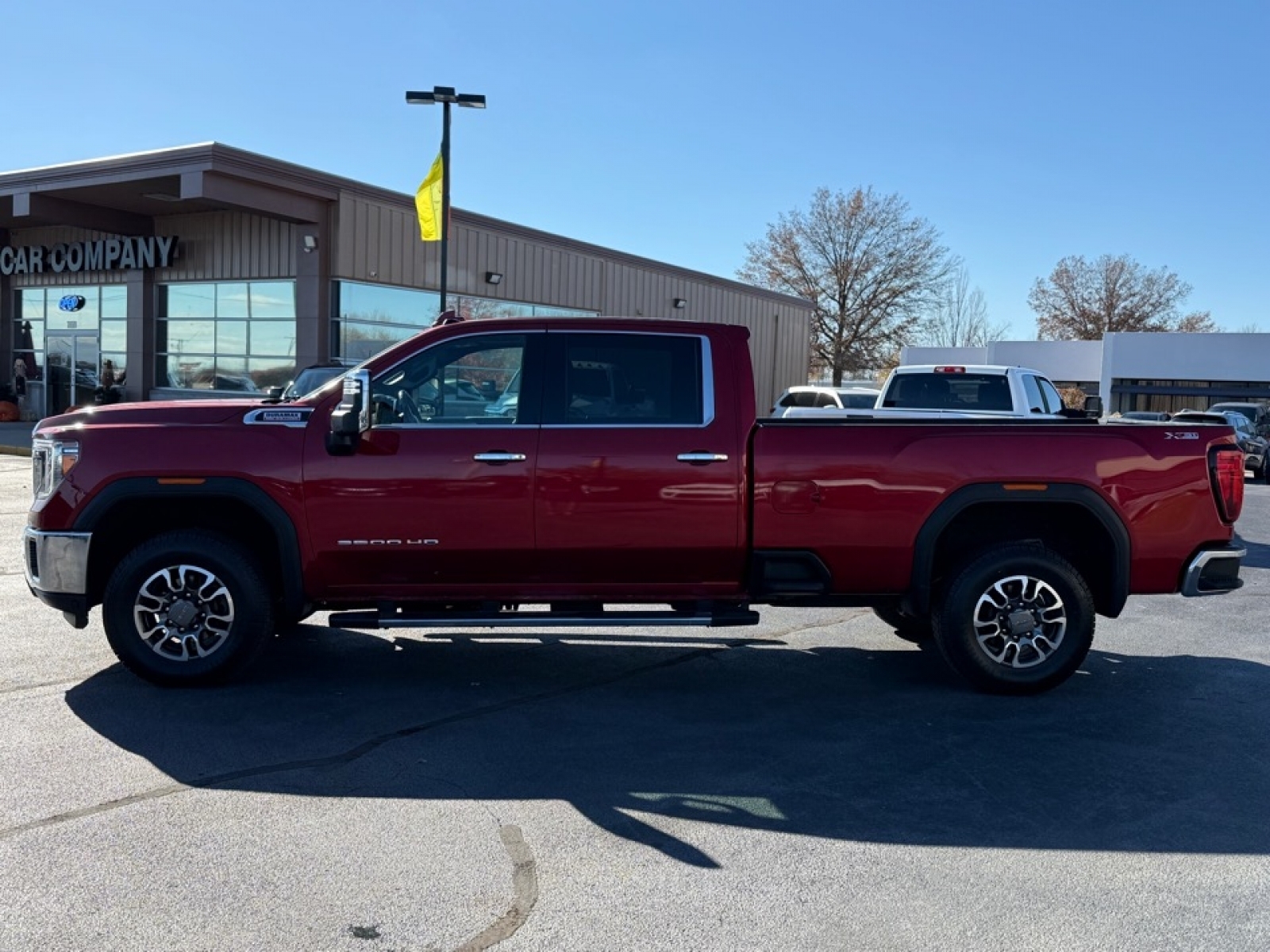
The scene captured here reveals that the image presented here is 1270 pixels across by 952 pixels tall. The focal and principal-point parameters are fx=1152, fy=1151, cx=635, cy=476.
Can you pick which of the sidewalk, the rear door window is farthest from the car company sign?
the rear door window

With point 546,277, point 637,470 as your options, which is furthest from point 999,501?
point 546,277

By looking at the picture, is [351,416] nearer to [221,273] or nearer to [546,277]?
[221,273]

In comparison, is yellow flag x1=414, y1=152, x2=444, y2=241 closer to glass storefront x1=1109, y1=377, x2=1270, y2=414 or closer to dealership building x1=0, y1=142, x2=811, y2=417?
dealership building x1=0, y1=142, x2=811, y2=417

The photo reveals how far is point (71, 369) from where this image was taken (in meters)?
27.3

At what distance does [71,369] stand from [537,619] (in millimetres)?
25148

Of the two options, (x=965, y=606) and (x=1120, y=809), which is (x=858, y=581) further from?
(x=1120, y=809)

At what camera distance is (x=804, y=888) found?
154 inches

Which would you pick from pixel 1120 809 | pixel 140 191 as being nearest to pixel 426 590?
pixel 1120 809

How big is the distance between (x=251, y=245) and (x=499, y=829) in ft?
69.8

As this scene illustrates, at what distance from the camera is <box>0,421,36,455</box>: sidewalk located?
21000 mm

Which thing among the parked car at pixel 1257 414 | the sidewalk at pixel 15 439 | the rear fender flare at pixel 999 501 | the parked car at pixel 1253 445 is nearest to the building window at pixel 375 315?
the sidewalk at pixel 15 439

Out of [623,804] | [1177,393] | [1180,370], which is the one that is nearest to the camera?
[623,804]

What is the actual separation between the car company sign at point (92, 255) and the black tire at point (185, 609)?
2045 centimetres

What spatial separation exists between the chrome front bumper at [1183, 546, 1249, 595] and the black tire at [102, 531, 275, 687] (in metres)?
5.00
